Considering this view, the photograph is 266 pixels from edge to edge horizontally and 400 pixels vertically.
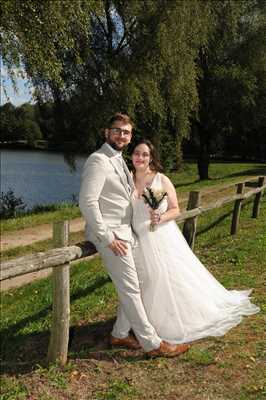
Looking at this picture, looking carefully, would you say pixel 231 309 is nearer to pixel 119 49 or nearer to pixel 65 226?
pixel 65 226

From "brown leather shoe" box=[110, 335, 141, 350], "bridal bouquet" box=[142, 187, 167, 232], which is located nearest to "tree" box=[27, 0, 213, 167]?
"bridal bouquet" box=[142, 187, 167, 232]

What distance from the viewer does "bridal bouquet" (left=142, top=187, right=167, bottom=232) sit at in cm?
510

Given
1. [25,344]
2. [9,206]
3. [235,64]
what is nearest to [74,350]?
[25,344]

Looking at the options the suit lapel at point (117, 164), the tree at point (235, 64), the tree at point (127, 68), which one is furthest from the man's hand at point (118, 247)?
the tree at point (235, 64)

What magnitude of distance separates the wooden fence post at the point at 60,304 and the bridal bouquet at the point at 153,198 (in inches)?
34.7

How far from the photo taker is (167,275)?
5098 mm

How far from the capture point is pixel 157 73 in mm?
17922

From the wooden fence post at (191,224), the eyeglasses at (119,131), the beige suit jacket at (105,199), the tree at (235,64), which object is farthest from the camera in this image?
the tree at (235,64)

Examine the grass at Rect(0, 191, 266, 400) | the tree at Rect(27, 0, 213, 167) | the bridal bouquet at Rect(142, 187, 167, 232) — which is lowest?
the grass at Rect(0, 191, 266, 400)

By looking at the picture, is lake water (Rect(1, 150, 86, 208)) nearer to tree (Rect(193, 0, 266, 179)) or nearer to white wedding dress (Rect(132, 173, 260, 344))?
tree (Rect(193, 0, 266, 179))

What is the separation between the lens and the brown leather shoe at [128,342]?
5.00 m

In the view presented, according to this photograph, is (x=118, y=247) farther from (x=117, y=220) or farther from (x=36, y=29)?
(x=36, y=29)

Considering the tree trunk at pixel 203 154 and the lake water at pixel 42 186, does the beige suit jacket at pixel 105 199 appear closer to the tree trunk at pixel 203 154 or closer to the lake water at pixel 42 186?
the lake water at pixel 42 186

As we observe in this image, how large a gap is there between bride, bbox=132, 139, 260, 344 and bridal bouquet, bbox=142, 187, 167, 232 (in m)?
0.04
